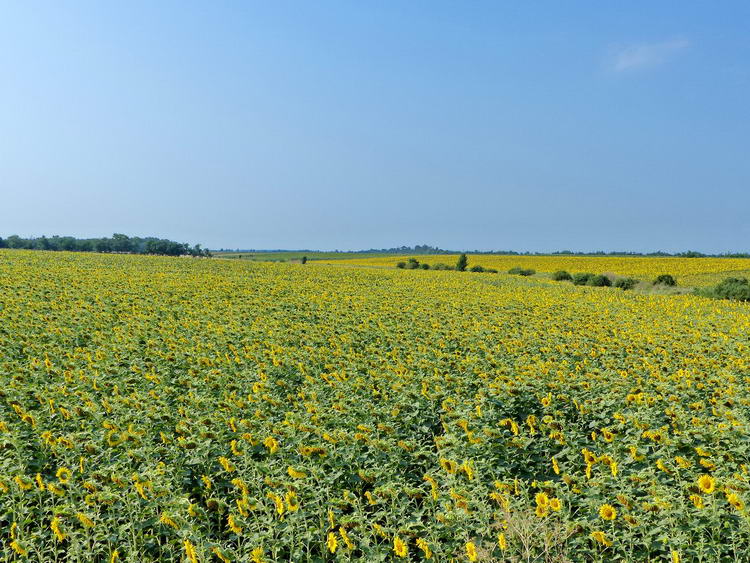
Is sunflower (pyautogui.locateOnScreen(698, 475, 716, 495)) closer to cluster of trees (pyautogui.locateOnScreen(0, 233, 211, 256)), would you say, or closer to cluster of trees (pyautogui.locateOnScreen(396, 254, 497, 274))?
cluster of trees (pyautogui.locateOnScreen(396, 254, 497, 274))

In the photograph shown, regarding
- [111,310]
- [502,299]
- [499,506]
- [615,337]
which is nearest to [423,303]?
[502,299]

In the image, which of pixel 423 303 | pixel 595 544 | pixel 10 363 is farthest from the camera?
pixel 423 303

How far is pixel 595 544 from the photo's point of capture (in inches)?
147

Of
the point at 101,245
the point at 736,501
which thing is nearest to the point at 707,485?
the point at 736,501

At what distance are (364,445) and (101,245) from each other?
115621 mm

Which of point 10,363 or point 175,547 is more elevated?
point 10,363

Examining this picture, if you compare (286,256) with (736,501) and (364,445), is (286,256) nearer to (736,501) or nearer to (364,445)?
(364,445)

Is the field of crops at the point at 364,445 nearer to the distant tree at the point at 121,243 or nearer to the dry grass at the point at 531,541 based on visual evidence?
the dry grass at the point at 531,541

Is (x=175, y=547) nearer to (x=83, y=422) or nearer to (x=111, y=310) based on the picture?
(x=83, y=422)

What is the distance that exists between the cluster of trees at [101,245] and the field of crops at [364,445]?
309ft

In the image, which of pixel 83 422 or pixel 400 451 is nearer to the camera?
pixel 400 451

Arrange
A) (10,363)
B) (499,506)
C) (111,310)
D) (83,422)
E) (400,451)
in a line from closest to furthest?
1. (499,506)
2. (400,451)
3. (83,422)
4. (10,363)
5. (111,310)

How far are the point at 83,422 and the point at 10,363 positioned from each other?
3.79m

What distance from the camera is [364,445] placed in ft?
17.0
